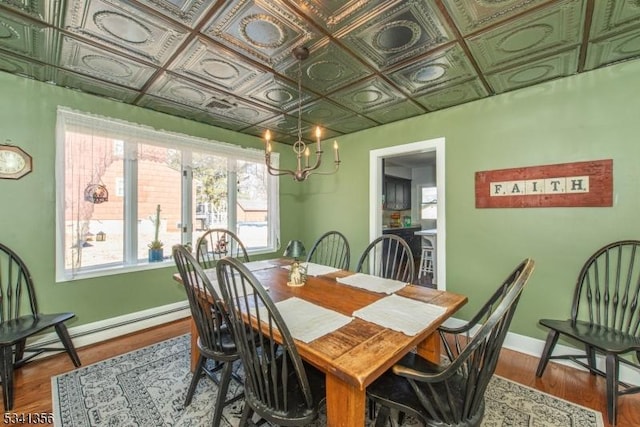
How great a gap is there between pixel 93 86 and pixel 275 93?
161 centimetres

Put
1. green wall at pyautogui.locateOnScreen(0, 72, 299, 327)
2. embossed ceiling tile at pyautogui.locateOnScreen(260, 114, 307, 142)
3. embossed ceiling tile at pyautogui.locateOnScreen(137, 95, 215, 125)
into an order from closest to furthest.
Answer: green wall at pyautogui.locateOnScreen(0, 72, 299, 327) < embossed ceiling tile at pyautogui.locateOnScreen(137, 95, 215, 125) < embossed ceiling tile at pyautogui.locateOnScreen(260, 114, 307, 142)

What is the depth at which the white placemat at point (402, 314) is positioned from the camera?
1293 millimetres

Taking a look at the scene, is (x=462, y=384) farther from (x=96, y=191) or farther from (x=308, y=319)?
(x=96, y=191)

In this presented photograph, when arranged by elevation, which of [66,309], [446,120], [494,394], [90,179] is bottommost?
[494,394]

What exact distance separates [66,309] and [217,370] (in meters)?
1.67

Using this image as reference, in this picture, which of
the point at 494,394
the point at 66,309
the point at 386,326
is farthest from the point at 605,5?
the point at 66,309

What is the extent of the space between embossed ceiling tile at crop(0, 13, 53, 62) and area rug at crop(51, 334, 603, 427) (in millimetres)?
2363

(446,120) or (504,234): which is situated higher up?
(446,120)

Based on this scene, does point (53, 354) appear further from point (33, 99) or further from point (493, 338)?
point (493, 338)

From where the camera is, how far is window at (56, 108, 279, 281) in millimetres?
2504

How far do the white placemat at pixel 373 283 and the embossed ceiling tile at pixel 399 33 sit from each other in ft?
5.38

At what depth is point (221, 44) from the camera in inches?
71.2

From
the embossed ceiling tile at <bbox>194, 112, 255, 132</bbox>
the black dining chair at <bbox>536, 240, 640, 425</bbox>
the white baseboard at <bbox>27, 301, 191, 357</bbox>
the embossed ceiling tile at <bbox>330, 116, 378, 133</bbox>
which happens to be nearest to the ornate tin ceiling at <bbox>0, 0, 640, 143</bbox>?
the embossed ceiling tile at <bbox>194, 112, 255, 132</bbox>

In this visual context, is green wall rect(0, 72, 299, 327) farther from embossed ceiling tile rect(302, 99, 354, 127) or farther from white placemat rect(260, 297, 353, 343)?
white placemat rect(260, 297, 353, 343)
